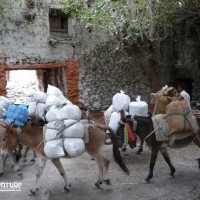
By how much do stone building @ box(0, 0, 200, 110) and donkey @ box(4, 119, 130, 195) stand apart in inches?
172

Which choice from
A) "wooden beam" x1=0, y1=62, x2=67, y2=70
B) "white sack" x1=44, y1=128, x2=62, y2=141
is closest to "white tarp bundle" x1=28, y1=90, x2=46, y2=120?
"white sack" x1=44, y1=128, x2=62, y2=141

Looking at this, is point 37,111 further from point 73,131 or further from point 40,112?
point 73,131

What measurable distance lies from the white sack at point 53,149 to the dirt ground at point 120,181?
0.69 meters

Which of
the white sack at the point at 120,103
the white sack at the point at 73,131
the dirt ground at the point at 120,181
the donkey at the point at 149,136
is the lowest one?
the dirt ground at the point at 120,181

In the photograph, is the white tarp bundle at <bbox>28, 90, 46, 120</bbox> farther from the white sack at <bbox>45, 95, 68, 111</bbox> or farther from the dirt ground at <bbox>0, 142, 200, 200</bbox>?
the white sack at <bbox>45, 95, 68, 111</bbox>

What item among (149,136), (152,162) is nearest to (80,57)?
(149,136)

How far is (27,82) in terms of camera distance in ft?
60.3

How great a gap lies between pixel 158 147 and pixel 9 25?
6.13m

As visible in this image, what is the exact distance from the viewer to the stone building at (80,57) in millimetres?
10125

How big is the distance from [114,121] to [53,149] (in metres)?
1.68

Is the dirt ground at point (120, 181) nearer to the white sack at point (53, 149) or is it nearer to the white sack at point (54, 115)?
the white sack at point (53, 149)

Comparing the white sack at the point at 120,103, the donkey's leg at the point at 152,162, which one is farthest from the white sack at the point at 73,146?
the white sack at the point at 120,103

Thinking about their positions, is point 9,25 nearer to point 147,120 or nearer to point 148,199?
point 147,120

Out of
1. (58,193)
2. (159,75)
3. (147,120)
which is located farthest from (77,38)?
(58,193)
